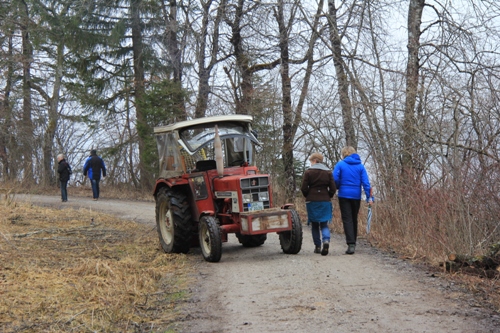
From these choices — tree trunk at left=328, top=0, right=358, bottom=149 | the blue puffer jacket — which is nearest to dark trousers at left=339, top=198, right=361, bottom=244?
the blue puffer jacket

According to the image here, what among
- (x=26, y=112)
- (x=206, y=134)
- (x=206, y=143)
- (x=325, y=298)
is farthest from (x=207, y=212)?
(x=26, y=112)

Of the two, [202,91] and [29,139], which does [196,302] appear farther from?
[29,139]

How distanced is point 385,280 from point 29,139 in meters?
25.2

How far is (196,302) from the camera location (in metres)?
7.25

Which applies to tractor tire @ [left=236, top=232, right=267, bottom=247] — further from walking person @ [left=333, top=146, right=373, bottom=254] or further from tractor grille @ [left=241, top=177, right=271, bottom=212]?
walking person @ [left=333, top=146, right=373, bottom=254]

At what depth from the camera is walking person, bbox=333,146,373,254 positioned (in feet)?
34.8

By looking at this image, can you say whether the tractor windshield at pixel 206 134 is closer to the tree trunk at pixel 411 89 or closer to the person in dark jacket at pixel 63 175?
the tree trunk at pixel 411 89

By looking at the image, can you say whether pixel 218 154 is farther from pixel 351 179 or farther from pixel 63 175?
pixel 63 175

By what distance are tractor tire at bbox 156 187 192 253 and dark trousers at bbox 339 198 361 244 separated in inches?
106

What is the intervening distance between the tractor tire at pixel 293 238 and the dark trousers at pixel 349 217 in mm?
872

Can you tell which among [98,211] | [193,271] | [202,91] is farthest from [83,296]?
[202,91]

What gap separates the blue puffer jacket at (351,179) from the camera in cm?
1066

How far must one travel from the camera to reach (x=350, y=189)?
10656mm

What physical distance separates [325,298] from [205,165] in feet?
14.5
